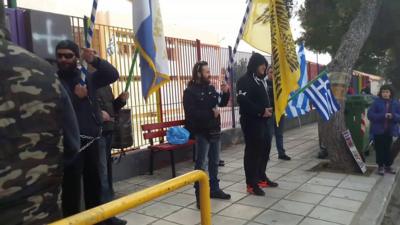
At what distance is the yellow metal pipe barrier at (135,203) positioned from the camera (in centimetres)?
173

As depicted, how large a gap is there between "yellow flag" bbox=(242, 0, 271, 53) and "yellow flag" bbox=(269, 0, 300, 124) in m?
0.35

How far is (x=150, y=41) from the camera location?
13.9 feet

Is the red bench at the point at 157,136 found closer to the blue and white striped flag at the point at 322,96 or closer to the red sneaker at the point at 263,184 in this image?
the red sneaker at the point at 263,184

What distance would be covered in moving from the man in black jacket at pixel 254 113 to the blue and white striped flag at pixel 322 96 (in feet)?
3.45

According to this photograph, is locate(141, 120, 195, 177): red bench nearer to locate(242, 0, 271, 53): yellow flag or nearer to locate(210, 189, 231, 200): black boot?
locate(210, 189, 231, 200): black boot

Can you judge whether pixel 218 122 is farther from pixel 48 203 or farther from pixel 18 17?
pixel 48 203

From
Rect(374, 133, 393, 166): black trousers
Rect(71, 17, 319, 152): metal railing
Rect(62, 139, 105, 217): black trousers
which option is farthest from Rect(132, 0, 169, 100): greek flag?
Rect(374, 133, 393, 166): black trousers

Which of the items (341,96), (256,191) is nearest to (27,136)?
(256,191)

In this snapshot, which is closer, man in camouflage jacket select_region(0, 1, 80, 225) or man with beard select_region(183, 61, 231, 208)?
man in camouflage jacket select_region(0, 1, 80, 225)


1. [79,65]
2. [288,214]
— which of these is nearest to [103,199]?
[79,65]

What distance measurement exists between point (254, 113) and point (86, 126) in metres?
2.39

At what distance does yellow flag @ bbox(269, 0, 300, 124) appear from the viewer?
5.09m

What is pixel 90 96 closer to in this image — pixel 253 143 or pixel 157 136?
pixel 253 143

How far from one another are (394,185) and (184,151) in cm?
373
